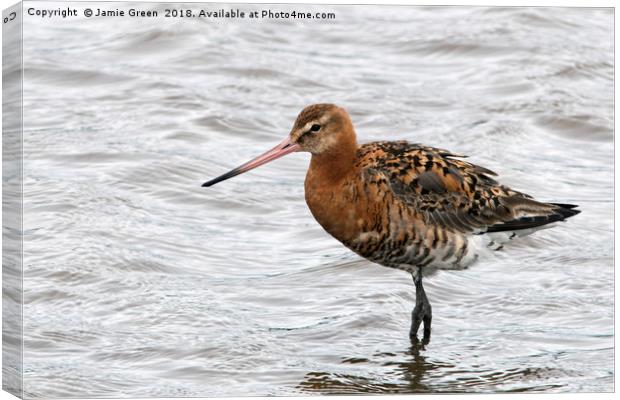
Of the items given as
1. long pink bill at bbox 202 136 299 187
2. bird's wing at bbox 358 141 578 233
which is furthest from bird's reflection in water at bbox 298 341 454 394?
long pink bill at bbox 202 136 299 187

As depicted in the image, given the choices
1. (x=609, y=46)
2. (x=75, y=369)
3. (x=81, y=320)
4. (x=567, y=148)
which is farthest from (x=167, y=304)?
(x=609, y=46)

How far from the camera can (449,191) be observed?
32.4 feet

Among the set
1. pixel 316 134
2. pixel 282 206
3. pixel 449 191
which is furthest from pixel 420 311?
pixel 282 206

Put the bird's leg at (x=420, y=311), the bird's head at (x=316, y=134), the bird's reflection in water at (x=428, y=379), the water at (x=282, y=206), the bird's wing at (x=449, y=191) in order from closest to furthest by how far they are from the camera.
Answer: the bird's reflection in water at (x=428, y=379), the water at (x=282, y=206), the bird's head at (x=316, y=134), the bird's wing at (x=449, y=191), the bird's leg at (x=420, y=311)

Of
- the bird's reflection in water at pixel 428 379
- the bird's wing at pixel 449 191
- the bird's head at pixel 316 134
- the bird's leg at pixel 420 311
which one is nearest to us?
the bird's reflection in water at pixel 428 379

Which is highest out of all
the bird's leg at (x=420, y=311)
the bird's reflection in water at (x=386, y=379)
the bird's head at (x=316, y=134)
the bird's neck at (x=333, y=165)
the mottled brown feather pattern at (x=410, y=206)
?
the bird's head at (x=316, y=134)

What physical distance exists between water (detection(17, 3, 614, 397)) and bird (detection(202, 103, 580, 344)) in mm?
669

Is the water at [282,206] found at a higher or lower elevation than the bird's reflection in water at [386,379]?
higher

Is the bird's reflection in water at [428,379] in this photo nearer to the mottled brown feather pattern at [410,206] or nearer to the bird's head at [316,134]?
the mottled brown feather pattern at [410,206]

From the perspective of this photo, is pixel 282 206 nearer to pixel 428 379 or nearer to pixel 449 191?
pixel 449 191

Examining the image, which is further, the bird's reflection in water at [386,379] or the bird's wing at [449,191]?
the bird's wing at [449,191]

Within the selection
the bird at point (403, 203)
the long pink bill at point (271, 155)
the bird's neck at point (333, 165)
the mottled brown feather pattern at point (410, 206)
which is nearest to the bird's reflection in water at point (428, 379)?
the bird at point (403, 203)

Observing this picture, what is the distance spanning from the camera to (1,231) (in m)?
7.84

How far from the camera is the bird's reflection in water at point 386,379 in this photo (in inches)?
353
